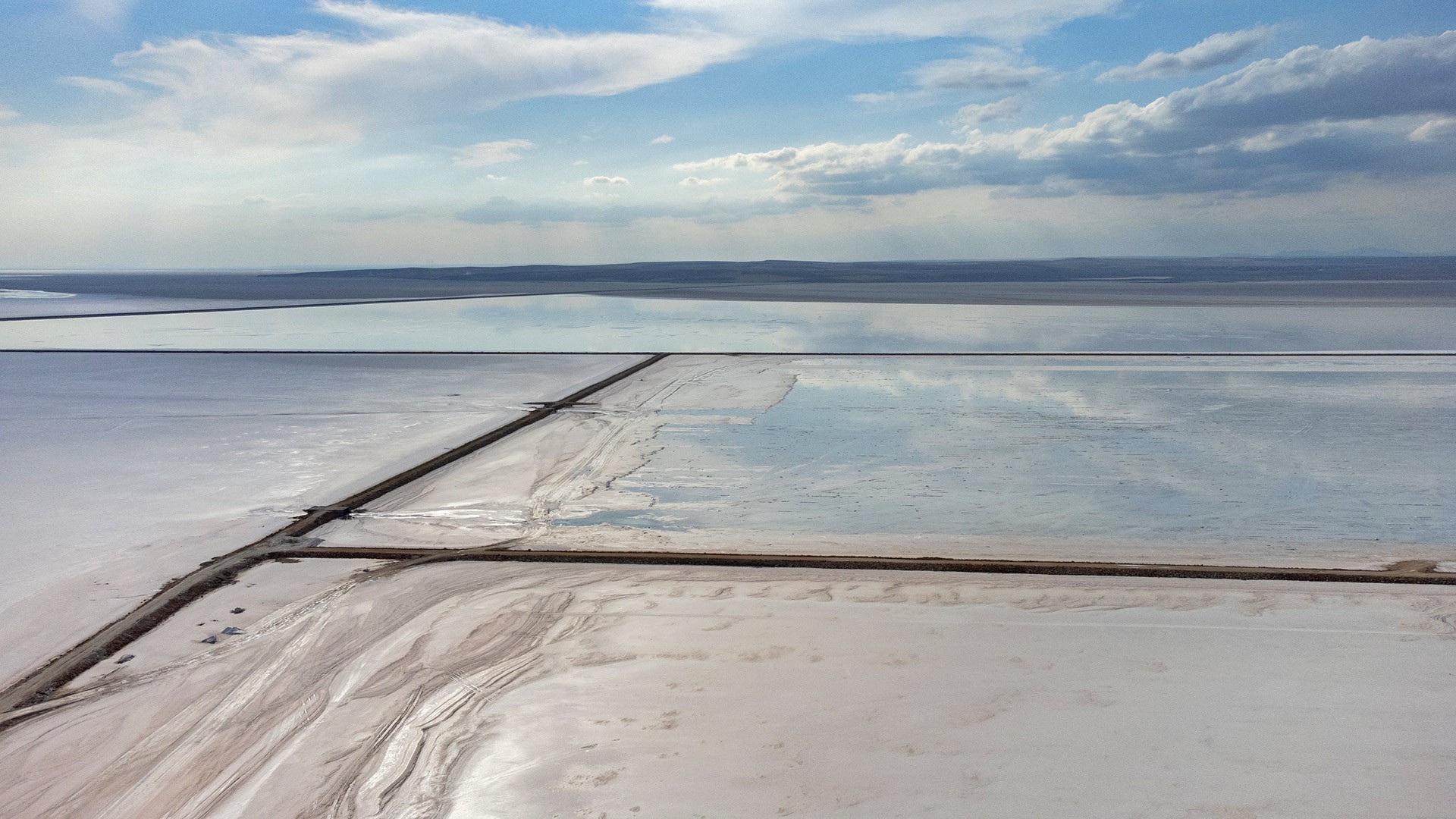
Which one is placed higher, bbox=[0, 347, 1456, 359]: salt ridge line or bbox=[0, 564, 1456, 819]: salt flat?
bbox=[0, 347, 1456, 359]: salt ridge line

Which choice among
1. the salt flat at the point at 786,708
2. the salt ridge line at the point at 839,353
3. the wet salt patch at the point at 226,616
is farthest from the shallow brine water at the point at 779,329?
the salt flat at the point at 786,708

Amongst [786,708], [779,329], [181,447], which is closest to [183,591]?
[786,708]

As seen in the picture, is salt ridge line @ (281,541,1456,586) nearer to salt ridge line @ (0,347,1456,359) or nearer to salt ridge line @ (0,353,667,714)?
salt ridge line @ (0,353,667,714)

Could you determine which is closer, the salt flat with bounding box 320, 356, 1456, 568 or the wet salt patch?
the wet salt patch

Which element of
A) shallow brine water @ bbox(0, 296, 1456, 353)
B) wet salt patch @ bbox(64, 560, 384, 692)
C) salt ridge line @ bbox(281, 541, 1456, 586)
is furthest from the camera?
shallow brine water @ bbox(0, 296, 1456, 353)

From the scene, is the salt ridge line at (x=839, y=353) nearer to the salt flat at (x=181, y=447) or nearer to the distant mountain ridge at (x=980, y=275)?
the salt flat at (x=181, y=447)

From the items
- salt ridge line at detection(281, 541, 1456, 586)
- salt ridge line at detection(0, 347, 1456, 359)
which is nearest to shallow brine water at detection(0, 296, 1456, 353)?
salt ridge line at detection(0, 347, 1456, 359)
